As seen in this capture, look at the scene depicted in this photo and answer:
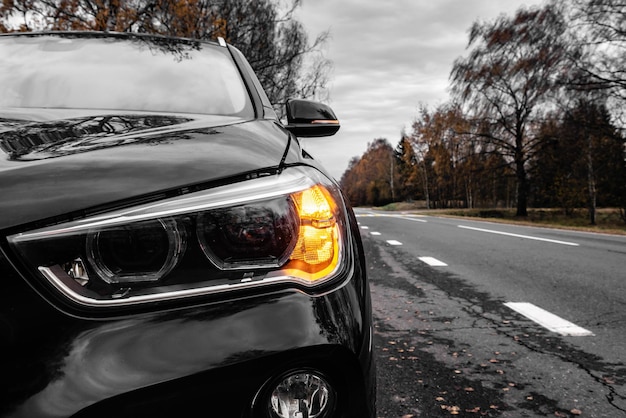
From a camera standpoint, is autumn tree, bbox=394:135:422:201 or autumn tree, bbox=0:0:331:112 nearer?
autumn tree, bbox=0:0:331:112

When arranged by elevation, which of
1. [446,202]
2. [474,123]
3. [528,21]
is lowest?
[446,202]

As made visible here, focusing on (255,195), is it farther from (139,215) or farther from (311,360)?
(311,360)

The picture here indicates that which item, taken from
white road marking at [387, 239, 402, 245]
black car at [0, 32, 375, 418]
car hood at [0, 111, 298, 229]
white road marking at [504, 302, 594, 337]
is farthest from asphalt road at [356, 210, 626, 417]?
white road marking at [387, 239, 402, 245]

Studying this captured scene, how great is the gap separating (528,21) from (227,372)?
32.3m

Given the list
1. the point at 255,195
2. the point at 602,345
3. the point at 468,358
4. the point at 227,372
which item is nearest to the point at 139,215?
the point at 255,195

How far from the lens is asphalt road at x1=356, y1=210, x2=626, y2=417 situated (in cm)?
235

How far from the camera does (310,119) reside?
90.3 inches

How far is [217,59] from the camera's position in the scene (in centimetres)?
235

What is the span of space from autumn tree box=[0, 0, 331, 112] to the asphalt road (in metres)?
7.15

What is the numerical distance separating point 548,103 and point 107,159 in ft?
100

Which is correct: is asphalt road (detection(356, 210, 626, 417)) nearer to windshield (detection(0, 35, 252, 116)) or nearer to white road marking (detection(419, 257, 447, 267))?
white road marking (detection(419, 257, 447, 267))

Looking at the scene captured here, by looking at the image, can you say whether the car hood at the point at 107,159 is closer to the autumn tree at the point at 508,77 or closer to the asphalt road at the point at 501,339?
the asphalt road at the point at 501,339

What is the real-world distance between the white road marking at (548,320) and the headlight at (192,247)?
122 inches

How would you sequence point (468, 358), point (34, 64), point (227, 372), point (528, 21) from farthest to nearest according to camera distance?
point (528, 21) < point (468, 358) < point (34, 64) < point (227, 372)
